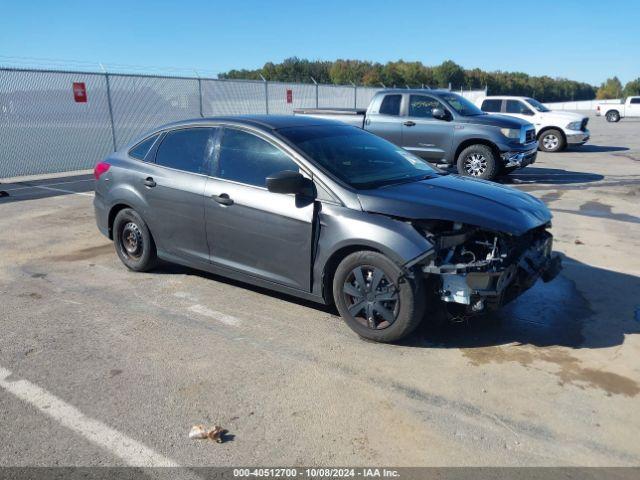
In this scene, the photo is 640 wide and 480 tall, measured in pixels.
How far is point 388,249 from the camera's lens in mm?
3969

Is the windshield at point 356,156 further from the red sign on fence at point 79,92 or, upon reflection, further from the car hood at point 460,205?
the red sign on fence at point 79,92

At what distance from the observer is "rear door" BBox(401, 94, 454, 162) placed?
1189cm

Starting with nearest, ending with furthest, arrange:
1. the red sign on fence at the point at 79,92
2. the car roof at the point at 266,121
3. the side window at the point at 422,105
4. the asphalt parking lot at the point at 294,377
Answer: the asphalt parking lot at the point at 294,377, the car roof at the point at 266,121, the side window at the point at 422,105, the red sign on fence at the point at 79,92

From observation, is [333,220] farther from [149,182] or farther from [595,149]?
[595,149]

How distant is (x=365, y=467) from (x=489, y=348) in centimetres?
169

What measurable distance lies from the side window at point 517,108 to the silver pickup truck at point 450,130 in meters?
6.52

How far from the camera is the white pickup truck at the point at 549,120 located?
1844 cm

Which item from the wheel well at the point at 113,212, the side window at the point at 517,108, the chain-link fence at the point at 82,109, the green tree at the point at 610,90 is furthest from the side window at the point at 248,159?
the green tree at the point at 610,90

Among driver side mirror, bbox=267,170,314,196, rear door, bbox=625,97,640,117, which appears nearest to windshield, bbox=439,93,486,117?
driver side mirror, bbox=267,170,314,196

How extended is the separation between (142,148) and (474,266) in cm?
372

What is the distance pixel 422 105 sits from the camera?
12.2 metres

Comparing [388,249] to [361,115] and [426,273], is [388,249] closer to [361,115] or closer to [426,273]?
[426,273]

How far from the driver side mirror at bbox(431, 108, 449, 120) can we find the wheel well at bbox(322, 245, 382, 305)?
8.20 metres

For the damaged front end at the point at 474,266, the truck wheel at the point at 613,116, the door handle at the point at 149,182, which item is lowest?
the truck wheel at the point at 613,116
